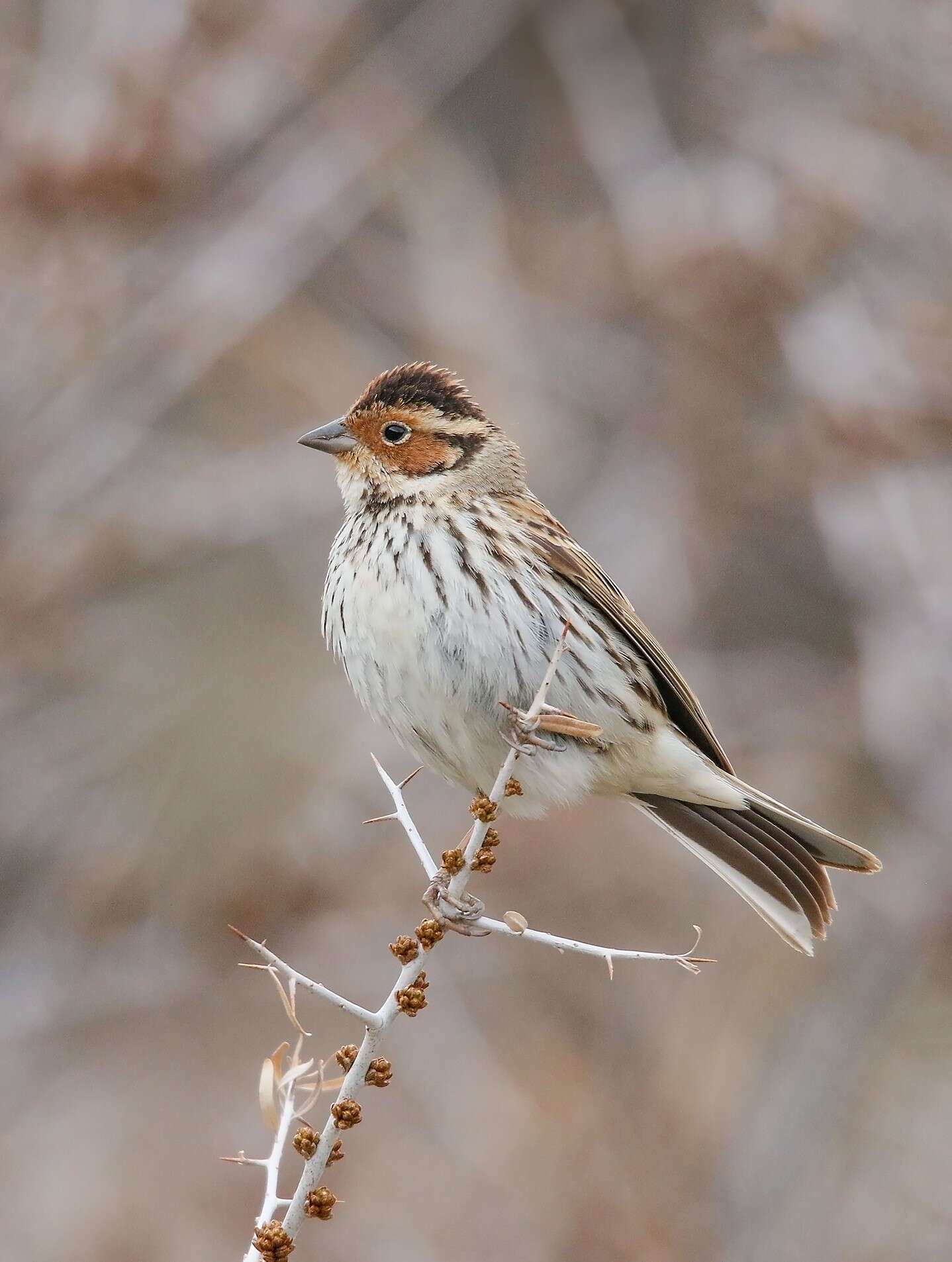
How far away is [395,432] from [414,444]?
0.06 metres

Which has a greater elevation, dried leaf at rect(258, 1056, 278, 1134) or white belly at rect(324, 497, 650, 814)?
white belly at rect(324, 497, 650, 814)

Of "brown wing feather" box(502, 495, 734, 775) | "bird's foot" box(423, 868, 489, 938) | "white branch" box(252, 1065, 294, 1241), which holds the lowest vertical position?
"white branch" box(252, 1065, 294, 1241)

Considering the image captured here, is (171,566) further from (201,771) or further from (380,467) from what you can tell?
(380,467)

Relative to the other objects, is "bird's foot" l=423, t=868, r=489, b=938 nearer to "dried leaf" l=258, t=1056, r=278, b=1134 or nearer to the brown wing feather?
"dried leaf" l=258, t=1056, r=278, b=1134

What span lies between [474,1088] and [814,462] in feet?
10.5

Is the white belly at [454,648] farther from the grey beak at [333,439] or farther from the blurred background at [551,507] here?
the blurred background at [551,507]

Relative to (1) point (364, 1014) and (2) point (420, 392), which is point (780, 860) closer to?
(2) point (420, 392)

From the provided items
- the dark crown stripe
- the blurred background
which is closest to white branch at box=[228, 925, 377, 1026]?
the dark crown stripe

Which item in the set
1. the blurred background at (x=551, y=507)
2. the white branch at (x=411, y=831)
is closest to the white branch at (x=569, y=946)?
the white branch at (x=411, y=831)

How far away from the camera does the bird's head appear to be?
165 inches

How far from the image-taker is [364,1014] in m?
2.48

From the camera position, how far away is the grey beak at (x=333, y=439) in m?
4.23

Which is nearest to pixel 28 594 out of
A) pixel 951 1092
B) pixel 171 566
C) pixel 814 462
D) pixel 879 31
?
pixel 171 566

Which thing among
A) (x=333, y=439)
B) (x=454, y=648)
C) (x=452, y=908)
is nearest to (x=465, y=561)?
(x=454, y=648)
